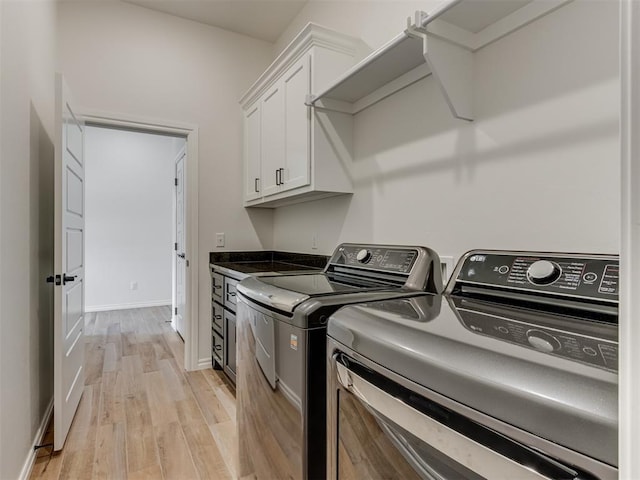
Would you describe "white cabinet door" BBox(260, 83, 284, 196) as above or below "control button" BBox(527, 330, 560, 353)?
above

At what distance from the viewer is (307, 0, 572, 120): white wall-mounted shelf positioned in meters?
1.20

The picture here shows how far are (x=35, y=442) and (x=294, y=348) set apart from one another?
172cm

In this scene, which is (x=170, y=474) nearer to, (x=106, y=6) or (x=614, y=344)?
(x=614, y=344)

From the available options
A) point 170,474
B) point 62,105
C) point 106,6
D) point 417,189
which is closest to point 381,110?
point 417,189

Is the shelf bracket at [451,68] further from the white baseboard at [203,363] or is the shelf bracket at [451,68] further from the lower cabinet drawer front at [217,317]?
the white baseboard at [203,363]

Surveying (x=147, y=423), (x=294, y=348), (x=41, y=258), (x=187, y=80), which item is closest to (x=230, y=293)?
(x=147, y=423)

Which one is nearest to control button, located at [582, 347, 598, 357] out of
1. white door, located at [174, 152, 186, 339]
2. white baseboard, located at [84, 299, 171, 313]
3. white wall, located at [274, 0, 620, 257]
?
white wall, located at [274, 0, 620, 257]

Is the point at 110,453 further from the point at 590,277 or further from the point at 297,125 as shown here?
the point at 590,277

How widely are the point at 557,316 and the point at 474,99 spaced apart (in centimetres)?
92

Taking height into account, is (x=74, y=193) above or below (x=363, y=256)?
above

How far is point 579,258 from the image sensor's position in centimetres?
90

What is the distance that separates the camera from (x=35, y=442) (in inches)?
71.4

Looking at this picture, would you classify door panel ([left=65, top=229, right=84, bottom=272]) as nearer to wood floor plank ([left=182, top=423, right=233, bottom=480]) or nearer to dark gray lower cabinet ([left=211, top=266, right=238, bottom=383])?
dark gray lower cabinet ([left=211, top=266, right=238, bottom=383])

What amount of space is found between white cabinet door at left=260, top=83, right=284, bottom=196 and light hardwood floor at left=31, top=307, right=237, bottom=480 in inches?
60.1
